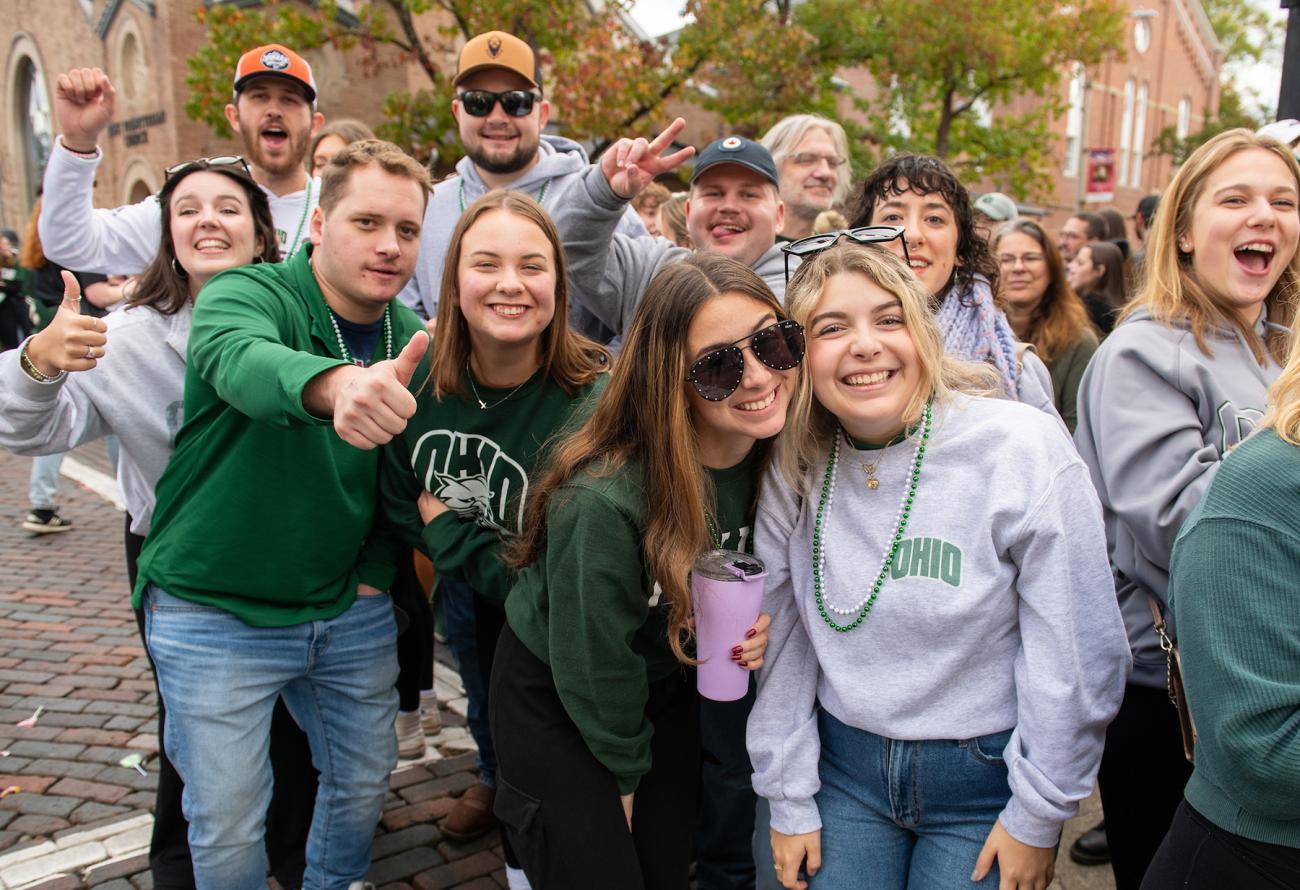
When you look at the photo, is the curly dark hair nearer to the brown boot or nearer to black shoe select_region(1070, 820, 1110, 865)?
black shoe select_region(1070, 820, 1110, 865)

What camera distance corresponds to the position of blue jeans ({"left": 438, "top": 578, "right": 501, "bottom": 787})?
347cm

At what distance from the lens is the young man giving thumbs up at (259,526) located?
2430mm

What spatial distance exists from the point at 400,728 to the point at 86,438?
1.96 m

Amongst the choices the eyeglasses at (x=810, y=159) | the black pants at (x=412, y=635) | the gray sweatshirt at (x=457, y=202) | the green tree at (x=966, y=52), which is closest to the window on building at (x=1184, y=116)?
the green tree at (x=966, y=52)

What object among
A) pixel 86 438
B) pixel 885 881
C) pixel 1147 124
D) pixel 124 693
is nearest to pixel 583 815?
pixel 885 881

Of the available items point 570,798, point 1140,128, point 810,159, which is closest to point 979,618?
point 570,798

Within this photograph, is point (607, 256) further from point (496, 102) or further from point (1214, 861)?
point (1214, 861)

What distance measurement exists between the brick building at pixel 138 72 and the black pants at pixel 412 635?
12765 millimetres

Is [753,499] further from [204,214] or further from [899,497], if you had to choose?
[204,214]

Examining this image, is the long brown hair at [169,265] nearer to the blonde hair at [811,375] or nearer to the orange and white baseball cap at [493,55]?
the orange and white baseball cap at [493,55]

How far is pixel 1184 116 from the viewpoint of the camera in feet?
112

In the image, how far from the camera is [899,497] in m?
2.09

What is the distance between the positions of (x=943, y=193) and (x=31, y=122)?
26.7 m

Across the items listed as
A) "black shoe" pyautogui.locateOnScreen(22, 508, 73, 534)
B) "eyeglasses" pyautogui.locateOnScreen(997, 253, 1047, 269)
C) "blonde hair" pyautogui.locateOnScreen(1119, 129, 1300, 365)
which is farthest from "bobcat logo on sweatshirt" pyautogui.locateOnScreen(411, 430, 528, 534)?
"black shoe" pyautogui.locateOnScreen(22, 508, 73, 534)
